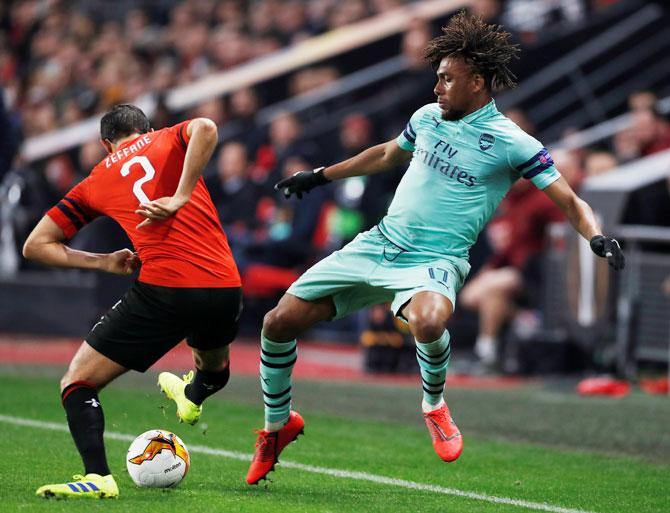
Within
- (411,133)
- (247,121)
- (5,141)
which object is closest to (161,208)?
(411,133)

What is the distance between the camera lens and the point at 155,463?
6312mm

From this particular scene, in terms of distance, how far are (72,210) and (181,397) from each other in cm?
113

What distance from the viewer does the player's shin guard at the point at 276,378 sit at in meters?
6.65

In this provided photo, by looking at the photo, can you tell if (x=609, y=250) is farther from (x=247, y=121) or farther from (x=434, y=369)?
(x=247, y=121)

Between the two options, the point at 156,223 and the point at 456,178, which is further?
the point at 456,178

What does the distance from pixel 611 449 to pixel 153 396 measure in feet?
12.3

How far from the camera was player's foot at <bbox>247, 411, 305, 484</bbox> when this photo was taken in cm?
657

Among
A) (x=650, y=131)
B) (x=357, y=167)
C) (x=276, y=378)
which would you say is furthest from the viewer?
(x=650, y=131)

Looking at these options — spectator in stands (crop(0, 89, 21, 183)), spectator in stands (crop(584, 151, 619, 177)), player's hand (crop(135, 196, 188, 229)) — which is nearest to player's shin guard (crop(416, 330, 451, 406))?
player's hand (crop(135, 196, 188, 229))

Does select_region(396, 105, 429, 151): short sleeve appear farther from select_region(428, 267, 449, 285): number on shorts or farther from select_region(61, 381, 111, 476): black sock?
select_region(61, 381, 111, 476): black sock

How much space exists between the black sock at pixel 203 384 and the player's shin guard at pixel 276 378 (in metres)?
0.22

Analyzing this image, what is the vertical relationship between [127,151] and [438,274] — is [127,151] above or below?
above

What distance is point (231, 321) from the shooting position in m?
6.41

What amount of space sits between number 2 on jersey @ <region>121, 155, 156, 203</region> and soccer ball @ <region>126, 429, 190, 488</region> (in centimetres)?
114
